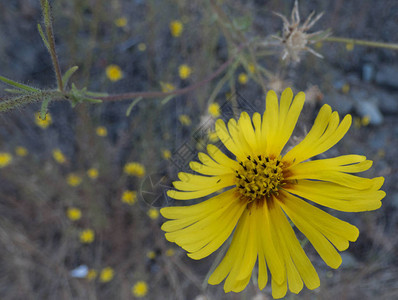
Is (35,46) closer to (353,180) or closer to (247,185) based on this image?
(247,185)

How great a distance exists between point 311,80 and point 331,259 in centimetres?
249

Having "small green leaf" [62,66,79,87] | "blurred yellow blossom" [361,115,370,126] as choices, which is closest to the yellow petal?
"small green leaf" [62,66,79,87]

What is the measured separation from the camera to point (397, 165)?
3094 mm

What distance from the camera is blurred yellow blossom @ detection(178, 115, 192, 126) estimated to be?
3.26 m

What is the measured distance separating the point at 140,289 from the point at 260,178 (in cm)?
231

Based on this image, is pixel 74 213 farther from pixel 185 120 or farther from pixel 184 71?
pixel 184 71

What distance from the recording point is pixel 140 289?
3.07m

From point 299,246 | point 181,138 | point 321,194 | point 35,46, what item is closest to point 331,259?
point 299,246

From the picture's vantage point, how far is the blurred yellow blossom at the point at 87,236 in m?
3.18

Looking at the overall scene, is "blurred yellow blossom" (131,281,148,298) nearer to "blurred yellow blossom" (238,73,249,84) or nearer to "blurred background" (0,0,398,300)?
"blurred background" (0,0,398,300)

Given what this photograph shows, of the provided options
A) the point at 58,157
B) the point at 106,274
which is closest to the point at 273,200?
the point at 106,274

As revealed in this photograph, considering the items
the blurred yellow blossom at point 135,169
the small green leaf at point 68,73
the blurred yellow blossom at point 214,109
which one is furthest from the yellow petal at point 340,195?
the blurred yellow blossom at point 135,169

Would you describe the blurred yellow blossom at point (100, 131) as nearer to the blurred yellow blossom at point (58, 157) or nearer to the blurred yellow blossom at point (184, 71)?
the blurred yellow blossom at point (58, 157)

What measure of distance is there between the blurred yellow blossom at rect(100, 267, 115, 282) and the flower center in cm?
233
